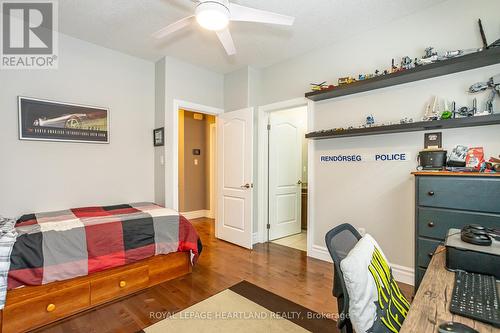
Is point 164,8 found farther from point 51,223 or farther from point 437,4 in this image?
point 437,4

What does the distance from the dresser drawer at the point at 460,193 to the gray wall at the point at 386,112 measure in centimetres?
54

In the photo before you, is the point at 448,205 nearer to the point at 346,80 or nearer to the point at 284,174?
the point at 346,80

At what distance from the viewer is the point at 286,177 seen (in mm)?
4270

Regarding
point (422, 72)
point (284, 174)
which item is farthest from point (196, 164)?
point (422, 72)

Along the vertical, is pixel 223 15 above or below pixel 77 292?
above

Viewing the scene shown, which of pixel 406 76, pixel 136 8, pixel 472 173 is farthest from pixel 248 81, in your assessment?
pixel 472 173

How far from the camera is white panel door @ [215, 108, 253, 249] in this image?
3.66 m

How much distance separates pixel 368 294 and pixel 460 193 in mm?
1556

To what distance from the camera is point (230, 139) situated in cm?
393

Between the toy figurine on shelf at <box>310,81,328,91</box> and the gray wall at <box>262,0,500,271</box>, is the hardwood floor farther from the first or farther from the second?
the toy figurine on shelf at <box>310,81,328,91</box>

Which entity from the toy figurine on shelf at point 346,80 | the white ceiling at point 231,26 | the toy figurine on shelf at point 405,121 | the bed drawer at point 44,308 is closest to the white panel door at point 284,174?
the white ceiling at point 231,26

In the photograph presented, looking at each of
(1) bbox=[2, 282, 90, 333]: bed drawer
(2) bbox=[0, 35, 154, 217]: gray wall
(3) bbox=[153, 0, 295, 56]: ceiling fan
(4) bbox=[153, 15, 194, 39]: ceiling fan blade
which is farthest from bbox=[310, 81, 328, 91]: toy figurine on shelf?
(1) bbox=[2, 282, 90, 333]: bed drawer

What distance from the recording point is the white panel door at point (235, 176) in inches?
144

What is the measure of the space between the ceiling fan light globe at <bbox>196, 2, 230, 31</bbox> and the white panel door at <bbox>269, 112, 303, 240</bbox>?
218 centimetres
